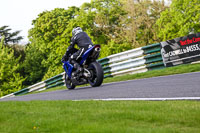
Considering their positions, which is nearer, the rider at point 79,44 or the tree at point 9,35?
the rider at point 79,44

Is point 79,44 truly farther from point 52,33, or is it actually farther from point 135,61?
point 52,33

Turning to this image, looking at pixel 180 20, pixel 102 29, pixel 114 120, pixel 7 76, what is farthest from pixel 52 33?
pixel 114 120

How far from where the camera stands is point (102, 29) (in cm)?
5272

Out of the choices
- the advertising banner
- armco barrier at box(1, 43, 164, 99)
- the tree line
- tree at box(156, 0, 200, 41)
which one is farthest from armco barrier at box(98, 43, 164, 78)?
tree at box(156, 0, 200, 41)

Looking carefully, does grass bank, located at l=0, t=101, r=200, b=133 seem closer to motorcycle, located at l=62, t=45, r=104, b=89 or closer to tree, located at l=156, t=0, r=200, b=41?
motorcycle, located at l=62, t=45, r=104, b=89

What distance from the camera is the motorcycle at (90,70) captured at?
9.57 metres

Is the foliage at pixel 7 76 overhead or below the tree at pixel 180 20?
below

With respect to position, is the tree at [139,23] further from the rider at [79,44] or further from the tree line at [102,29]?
the rider at [79,44]

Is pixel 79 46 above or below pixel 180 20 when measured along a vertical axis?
below

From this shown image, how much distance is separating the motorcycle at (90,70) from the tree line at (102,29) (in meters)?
32.4

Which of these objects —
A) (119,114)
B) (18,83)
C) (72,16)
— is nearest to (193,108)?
(119,114)

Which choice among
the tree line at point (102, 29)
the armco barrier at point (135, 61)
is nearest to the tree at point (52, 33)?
the tree line at point (102, 29)

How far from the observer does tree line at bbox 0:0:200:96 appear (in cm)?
4475

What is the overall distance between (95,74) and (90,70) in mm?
218
